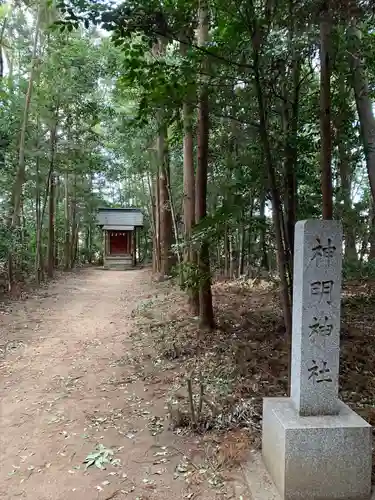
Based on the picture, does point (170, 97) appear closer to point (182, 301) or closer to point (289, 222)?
point (289, 222)

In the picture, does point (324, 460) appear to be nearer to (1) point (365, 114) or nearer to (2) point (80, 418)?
(2) point (80, 418)

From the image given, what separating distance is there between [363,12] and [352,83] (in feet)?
8.06

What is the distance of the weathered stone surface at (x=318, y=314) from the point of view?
292 cm

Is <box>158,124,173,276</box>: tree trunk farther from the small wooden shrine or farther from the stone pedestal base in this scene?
the stone pedestal base

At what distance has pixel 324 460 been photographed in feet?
9.33

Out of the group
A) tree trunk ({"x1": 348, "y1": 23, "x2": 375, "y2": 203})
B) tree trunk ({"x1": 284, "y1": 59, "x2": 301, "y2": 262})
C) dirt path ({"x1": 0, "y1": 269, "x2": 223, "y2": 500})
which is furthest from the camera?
tree trunk ({"x1": 348, "y1": 23, "x2": 375, "y2": 203})

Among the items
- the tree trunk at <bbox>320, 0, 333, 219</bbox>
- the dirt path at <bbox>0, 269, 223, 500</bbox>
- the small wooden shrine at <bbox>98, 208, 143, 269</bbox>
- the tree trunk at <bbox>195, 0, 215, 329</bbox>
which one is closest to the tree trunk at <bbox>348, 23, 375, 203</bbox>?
the tree trunk at <bbox>320, 0, 333, 219</bbox>

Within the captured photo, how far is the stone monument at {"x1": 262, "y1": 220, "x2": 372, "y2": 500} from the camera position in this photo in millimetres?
2828

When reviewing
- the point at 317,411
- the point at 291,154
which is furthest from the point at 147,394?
the point at 291,154

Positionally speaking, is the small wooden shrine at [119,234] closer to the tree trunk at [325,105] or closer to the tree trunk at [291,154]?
the tree trunk at [291,154]

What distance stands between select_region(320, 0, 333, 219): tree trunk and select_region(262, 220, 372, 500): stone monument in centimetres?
173

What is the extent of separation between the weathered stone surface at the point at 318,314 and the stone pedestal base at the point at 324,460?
18cm

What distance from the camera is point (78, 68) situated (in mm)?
12602

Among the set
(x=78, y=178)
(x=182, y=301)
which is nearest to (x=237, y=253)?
(x=182, y=301)
